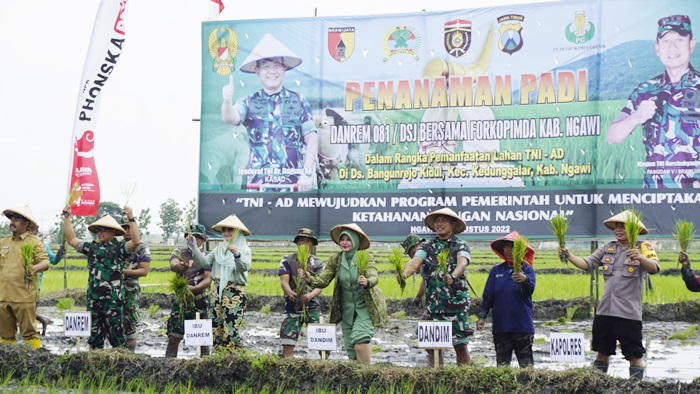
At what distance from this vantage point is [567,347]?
7.05m

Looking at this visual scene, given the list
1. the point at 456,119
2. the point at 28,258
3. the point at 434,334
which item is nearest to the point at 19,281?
the point at 28,258

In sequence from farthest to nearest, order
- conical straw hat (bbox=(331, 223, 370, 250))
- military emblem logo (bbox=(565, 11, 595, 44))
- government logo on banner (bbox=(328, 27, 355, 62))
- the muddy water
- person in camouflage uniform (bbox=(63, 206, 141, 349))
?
government logo on banner (bbox=(328, 27, 355, 62)), military emblem logo (bbox=(565, 11, 595, 44)), the muddy water, person in camouflage uniform (bbox=(63, 206, 141, 349)), conical straw hat (bbox=(331, 223, 370, 250))

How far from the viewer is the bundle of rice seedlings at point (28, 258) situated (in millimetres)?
8672

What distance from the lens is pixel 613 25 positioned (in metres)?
13.1

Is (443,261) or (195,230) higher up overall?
(195,230)

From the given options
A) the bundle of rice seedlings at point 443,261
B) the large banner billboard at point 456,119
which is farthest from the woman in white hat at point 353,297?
the large banner billboard at point 456,119

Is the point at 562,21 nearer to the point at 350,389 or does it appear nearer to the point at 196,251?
the point at 196,251

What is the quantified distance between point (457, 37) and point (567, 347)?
7404 millimetres

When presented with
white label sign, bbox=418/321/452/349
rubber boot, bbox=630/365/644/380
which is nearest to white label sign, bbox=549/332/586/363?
rubber boot, bbox=630/365/644/380

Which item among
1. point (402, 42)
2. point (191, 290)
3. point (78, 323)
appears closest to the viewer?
point (78, 323)

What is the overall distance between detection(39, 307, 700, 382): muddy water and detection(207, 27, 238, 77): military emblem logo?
378 cm

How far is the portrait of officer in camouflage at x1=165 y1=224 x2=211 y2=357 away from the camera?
898cm

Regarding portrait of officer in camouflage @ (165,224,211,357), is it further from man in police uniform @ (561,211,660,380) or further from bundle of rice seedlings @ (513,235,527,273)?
man in police uniform @ (561,211,660,380)

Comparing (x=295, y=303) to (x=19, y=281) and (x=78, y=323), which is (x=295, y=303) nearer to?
(x=78, y=323)
